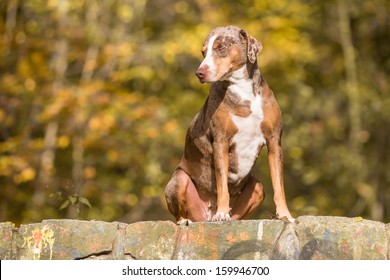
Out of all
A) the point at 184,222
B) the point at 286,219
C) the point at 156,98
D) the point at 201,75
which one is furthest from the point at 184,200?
the point at 156,98

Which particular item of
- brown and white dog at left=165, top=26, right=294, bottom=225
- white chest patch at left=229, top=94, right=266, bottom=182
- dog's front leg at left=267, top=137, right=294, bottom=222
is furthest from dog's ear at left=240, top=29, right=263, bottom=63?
dog's front leg at left=267, top=137, right=294, bottom=222

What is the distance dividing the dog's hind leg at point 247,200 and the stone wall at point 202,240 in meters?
0.76

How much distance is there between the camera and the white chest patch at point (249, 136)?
6090 millimetres

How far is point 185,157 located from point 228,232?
1.01 m

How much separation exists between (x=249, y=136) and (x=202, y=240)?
32.0 inches

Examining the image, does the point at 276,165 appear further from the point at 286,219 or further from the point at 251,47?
the point at 251,47

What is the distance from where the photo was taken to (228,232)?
18.8ft

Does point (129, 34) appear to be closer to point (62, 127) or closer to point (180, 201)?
point (62, 127)

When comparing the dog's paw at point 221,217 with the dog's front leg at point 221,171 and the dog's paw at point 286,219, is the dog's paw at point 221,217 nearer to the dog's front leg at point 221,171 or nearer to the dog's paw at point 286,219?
the dog's front leg at point 221,171

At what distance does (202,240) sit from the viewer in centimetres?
577

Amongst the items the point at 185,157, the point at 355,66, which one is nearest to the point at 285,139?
the point at 355,66

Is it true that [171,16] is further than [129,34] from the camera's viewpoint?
Yes

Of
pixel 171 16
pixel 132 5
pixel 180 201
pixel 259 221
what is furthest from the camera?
pixel 171 16

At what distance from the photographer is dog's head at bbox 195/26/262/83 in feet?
19.5
